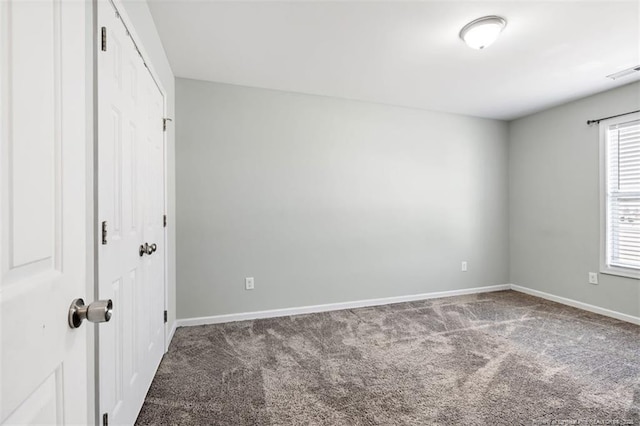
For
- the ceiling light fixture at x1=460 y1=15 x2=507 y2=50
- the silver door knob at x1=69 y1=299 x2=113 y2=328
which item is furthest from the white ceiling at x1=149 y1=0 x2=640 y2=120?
the silver door knob at x1=69 y1=299 x2=113 y2=328

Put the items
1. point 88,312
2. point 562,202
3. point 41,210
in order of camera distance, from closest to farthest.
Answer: point 41,210 < point 88,312 < point 562,202

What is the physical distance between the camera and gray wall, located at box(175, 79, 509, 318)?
3.01 meters

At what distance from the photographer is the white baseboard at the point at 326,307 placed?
301 centimetres

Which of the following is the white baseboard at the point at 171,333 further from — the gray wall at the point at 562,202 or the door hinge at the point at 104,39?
the gray wall at the point at 562,202

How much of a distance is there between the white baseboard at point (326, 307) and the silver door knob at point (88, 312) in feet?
8.48

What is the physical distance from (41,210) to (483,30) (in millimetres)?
2548

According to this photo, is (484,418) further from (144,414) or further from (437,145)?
(437,145)

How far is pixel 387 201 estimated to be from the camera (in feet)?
12.2

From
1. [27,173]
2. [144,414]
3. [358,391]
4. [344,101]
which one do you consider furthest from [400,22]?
[144,414]

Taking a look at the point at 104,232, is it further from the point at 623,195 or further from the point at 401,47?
the point at 623,195

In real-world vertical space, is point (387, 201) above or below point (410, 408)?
above

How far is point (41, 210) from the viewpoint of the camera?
0.52 meters

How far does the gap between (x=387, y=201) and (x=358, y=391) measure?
7.48 feet

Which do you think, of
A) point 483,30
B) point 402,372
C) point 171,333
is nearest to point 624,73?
point 483,30
